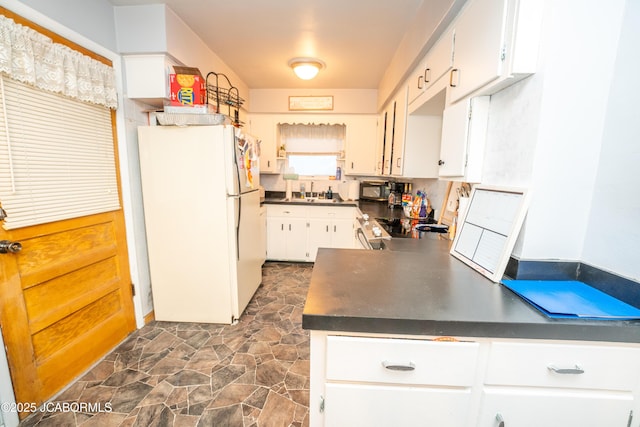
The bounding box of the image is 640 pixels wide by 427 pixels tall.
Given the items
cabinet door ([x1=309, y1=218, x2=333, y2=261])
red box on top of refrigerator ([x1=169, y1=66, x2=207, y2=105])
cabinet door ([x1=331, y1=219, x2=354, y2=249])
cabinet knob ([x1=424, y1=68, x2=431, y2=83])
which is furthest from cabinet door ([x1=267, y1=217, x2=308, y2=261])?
cabinet knob ([x1=424, y1=68, x2=431, y2=83])

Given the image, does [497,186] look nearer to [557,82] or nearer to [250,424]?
[557,82]

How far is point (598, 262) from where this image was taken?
92 cm

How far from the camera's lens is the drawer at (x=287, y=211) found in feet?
11.8

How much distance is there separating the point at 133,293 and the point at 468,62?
2784 millimetres

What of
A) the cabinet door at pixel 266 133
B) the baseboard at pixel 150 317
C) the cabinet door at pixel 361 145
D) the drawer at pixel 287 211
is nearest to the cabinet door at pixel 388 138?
the cabinet door at pixel 361 145

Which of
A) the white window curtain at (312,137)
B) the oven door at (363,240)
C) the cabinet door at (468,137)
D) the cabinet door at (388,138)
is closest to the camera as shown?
the cabinet door at (468,137)

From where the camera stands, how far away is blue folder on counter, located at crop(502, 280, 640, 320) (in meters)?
0.72

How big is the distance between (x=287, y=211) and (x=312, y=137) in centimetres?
134

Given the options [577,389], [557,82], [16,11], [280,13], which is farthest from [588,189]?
[16,11]

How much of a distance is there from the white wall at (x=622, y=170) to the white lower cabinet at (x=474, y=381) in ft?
1.09

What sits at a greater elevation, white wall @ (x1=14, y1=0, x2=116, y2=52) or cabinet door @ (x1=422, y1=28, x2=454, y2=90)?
white wall @ (x1=14, y1=0, x2=116, y2=52)

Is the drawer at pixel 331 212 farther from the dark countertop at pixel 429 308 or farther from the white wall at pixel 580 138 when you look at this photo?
the white wall at pixel 580 138

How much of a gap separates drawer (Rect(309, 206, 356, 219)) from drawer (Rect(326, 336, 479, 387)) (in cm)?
282

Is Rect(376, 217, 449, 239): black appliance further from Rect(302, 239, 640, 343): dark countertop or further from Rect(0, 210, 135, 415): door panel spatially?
Rect(0, 210, 135, 415): door panel
